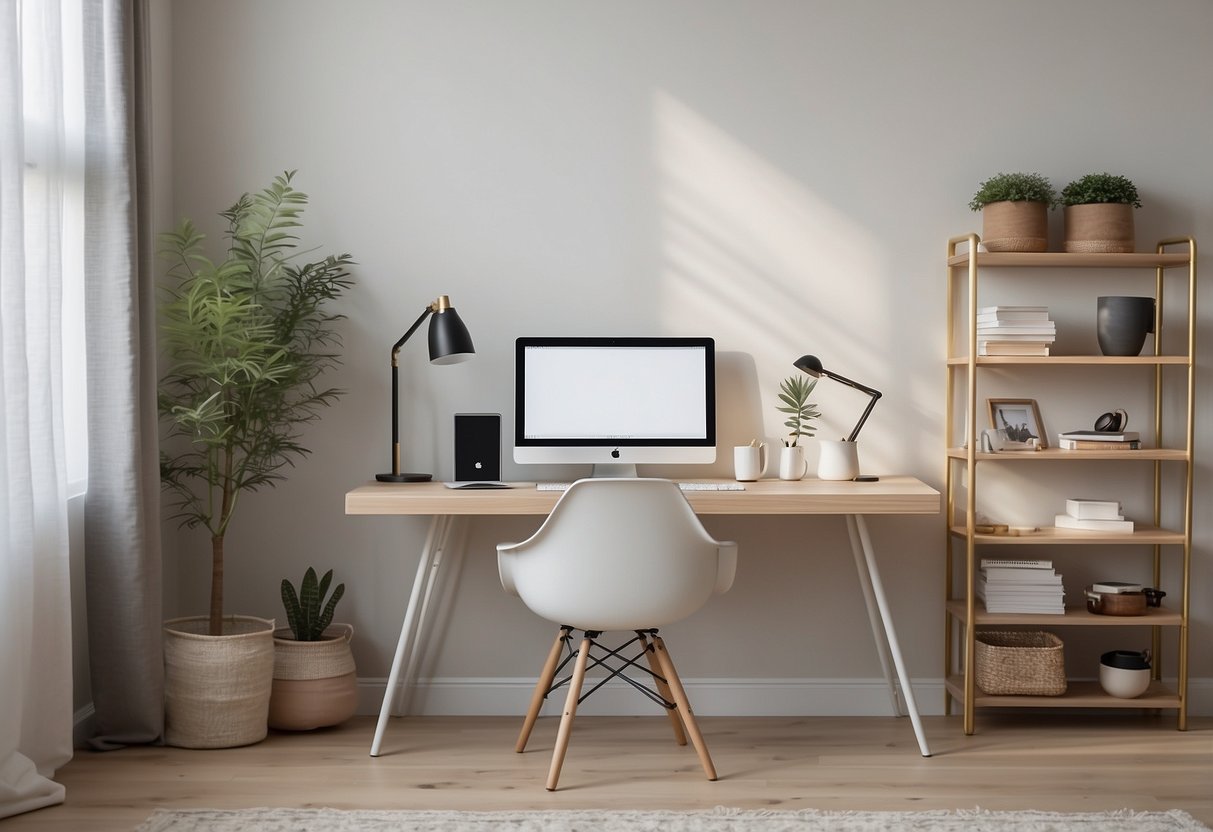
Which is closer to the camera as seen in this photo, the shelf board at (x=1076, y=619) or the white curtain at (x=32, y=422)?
the white curtain at (x=32, y=422)

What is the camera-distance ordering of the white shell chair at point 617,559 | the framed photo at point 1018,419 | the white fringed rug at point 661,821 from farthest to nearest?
the framed photo at point 1018,419, the white shell chair at point 617,559, the white fringed rug at point 661,821

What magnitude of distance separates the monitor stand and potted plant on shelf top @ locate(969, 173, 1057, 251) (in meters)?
1.23

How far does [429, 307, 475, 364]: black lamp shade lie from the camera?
3027 millimetres

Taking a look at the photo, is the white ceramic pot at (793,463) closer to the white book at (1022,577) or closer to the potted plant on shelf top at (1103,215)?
the white book at (1022,577)

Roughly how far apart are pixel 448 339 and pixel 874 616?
1516 millimetres

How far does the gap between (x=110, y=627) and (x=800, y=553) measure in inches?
77.7

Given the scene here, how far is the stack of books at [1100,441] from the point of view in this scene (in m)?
3.10

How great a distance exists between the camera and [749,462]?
312cm

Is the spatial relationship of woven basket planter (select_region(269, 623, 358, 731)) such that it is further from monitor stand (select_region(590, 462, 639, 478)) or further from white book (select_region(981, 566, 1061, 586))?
white book (select_region(981, 566, 1061, 586))

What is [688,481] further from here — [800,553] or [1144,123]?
[1144,123]

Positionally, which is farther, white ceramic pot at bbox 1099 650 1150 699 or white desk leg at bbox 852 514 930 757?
white ceramic pot at bbox 1099 650 1150 699

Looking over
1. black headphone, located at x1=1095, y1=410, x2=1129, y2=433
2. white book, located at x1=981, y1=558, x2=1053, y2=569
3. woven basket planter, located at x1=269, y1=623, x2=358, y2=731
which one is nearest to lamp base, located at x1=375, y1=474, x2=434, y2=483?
woven basket planter, located at x1=269, y1=623, x2=358, y2=731

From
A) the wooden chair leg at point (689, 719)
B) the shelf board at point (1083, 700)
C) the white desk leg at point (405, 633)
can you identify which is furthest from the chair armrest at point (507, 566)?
the shelf board at point (1083, 700)

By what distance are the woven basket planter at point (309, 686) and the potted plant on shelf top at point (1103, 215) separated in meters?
2.47
